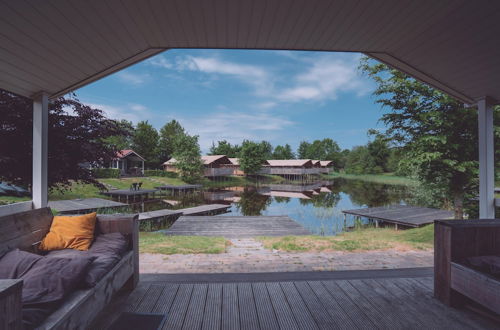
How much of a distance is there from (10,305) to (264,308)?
1.62 metres

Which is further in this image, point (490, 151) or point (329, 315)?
point (490, 151)

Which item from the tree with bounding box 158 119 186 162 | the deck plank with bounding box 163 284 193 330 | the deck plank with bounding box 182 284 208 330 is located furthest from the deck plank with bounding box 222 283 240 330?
the tree with bounding box 158 119 186 162

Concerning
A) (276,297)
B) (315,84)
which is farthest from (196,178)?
(315,84)

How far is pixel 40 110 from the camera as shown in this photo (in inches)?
113

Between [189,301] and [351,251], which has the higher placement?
[189,301]

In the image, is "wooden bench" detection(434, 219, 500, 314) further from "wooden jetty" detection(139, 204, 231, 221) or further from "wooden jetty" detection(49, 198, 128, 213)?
"wooden jetty" detection(49, 198, 128, 213)

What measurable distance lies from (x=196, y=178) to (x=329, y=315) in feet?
81.9

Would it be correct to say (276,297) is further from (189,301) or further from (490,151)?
(490,151)

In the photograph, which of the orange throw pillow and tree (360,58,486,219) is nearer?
the orange throw pillow

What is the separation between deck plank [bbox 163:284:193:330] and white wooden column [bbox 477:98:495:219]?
10.9ft

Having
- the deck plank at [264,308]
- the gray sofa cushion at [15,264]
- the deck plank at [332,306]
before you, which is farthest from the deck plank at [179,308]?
the deck plank at [332,306]

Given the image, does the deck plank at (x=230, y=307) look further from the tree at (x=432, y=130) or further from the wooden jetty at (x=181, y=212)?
the wooden jetty at (x=181, y=212)

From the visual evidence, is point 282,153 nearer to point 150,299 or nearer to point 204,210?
point 204,210

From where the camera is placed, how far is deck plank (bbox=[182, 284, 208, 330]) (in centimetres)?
189
